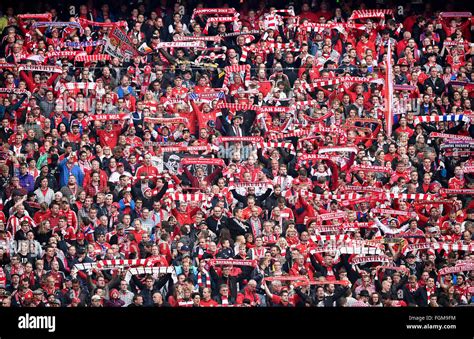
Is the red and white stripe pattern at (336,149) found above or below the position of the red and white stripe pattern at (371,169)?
above

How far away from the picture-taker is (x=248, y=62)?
1706 cm

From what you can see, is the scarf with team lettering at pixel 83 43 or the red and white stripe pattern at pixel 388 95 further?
the scarf with team lettering at pixel 83 43

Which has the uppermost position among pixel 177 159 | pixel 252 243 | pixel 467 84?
pixel 467 84

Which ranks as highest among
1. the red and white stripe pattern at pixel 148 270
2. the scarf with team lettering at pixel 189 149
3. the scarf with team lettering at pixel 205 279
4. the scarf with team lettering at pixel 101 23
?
the scarf with team lettering at pixel 101 23

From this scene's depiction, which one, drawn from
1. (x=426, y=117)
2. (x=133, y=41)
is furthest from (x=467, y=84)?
(x=133, y=41)

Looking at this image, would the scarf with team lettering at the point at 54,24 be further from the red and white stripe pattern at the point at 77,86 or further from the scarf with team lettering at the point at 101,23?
the red and white stripe pattern at the point at 77,86

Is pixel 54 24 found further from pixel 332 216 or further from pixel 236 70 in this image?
pixel 332 216

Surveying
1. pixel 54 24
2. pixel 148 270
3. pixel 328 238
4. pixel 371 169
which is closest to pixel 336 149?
pixel 371 169

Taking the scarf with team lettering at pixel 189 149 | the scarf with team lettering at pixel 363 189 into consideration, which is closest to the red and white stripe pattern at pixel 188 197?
the scarf with team lettering at pixel 189 149

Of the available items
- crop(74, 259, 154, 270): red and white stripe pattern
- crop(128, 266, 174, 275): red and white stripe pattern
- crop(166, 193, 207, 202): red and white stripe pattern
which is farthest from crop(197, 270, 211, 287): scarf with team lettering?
crop(166, 193, 207, 202): red and white stripe pattern

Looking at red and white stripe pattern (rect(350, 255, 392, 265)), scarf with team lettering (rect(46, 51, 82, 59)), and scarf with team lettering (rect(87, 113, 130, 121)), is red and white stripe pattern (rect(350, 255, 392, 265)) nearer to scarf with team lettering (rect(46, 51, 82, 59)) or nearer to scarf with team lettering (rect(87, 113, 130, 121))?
scarf with team lettering (rect(87, 113, 130, 121))
